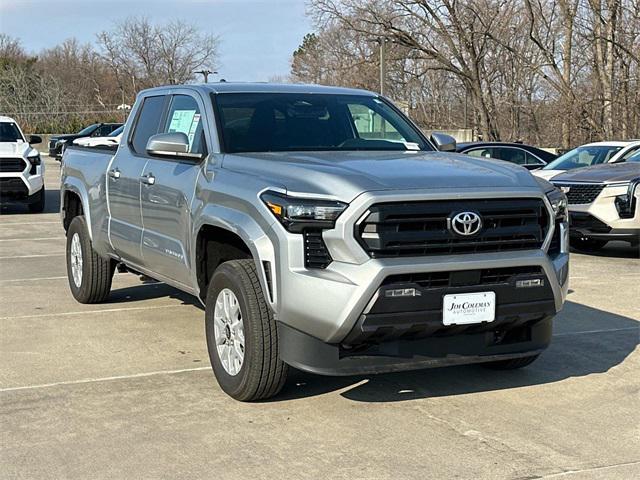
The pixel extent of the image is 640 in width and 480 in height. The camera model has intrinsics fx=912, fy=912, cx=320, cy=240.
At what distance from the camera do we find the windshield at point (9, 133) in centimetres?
1853

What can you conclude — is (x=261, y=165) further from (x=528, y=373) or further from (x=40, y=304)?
(x=40, y=304)

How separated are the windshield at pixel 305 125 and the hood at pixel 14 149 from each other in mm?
12356

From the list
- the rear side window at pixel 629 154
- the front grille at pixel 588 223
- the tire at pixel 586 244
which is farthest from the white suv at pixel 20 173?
the rear side window at pixel 629 154

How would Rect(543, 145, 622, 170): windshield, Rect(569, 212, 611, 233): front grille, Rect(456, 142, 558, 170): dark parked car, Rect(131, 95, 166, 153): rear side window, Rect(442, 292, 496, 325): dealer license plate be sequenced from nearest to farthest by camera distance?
Rect(442, 292, 496, 325): dealer license plate
Rect(131, 95, 166, 153): rear side window
Rect(569, 212, 611, 233): front grille
Rect(543, 145, 622, 170): windshield
Rect(456, 142, 558, 170): dark parked car

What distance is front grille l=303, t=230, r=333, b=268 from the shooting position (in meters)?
4.73

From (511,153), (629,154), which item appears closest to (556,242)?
(629,154)

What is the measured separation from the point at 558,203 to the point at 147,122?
3.40m

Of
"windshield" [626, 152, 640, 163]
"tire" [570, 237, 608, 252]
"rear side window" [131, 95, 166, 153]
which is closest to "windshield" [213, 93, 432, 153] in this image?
"rear side window" [131, 95, 166, 153]

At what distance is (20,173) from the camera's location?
17531 millimetres

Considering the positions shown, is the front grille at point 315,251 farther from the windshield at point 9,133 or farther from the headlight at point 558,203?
the windshield at point 9,133

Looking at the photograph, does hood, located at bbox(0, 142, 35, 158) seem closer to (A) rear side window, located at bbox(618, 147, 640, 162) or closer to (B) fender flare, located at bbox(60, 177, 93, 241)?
(B) fender flare, located at bbox(60, 177, 93, 241)

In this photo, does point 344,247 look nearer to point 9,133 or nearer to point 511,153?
point 511,153

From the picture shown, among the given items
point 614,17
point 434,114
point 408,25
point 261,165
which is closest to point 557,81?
point 614,17

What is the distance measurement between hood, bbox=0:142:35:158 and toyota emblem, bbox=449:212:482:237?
47.0 feet
